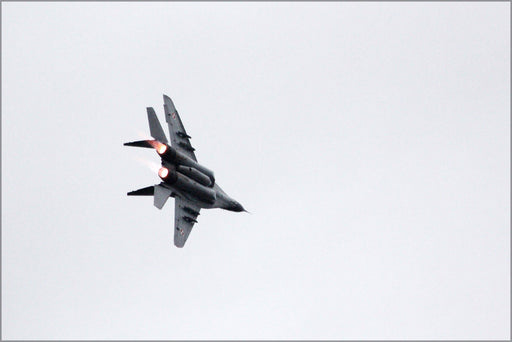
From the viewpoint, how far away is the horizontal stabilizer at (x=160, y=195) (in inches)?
2016

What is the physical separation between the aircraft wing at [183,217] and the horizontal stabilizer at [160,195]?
2.24 meters

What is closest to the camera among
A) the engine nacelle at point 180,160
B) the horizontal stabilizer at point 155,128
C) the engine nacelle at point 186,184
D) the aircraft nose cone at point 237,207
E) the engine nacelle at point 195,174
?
the engine nacelle at point 180,160

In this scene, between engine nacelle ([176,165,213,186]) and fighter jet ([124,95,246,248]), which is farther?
engine nacelle ([176,165,213,186])

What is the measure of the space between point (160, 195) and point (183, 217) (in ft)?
13.7

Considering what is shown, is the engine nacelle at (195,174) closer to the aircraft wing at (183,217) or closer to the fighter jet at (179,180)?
the fighter jet at (179,180)

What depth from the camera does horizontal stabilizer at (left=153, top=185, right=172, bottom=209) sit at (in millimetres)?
51194

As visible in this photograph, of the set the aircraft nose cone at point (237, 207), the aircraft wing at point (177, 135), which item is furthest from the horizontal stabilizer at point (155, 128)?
the aircraft nose cone at point (237, 207)

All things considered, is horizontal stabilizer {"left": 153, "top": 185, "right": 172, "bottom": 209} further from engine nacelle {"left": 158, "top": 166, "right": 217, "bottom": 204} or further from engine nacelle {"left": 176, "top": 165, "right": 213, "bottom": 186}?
engine nacelle {"left": 176, "top": 165, "right": 213, "bottom": 186}

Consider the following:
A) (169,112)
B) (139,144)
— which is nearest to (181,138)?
(169,112)

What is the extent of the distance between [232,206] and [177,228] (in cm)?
740

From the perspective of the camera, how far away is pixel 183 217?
5584 cm

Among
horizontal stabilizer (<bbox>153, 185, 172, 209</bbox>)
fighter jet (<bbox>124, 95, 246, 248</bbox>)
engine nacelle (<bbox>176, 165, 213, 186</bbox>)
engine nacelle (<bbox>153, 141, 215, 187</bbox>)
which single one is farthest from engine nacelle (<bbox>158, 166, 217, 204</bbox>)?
horizontal stabilizer (<bbox>153, 185, 172, 209</bbox>)

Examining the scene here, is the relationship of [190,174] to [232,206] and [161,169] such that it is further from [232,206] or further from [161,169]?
[232,206]

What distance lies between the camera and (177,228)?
54969mm
